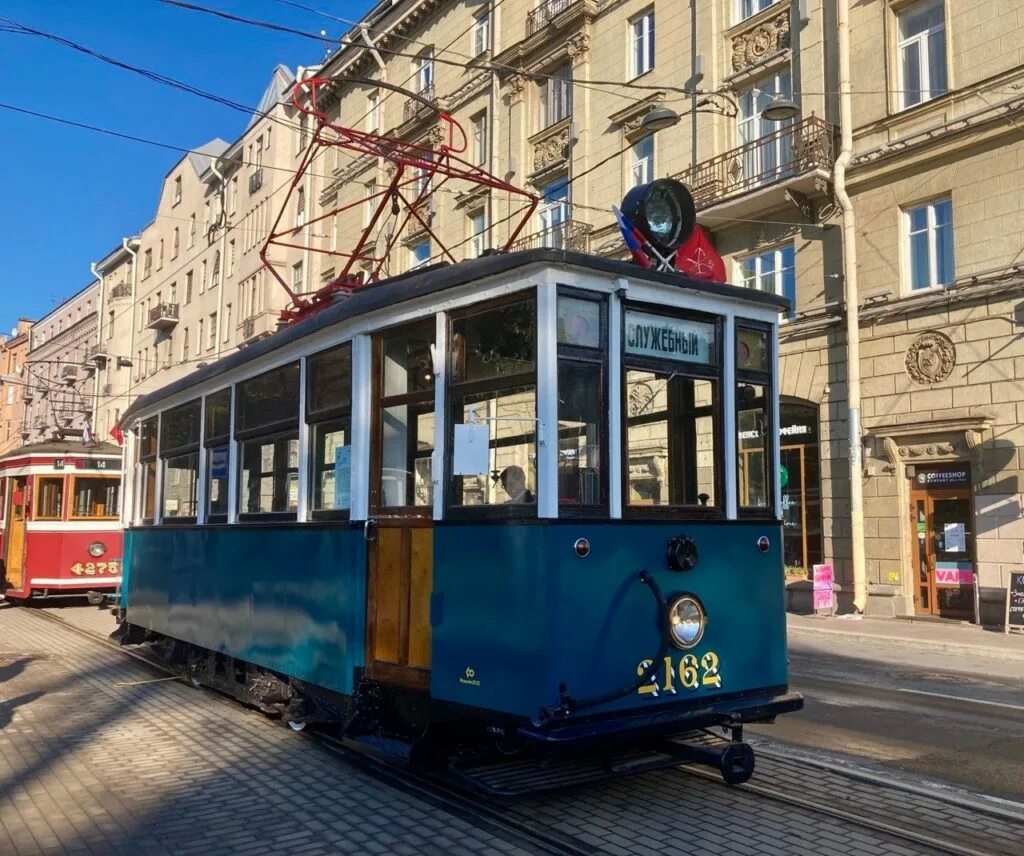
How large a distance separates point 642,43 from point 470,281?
20440mm

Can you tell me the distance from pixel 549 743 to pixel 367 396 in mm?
2486

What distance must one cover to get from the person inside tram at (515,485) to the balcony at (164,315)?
1751 inches

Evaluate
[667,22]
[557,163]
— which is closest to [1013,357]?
[667,22]

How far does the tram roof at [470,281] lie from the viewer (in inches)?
197

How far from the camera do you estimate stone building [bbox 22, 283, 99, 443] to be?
55156mm

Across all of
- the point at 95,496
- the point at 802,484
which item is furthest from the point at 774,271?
the point at 95,496

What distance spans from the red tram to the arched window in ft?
43.0

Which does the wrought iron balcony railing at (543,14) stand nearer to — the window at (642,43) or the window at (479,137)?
the window at (642,43)

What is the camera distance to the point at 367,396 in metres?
5.97

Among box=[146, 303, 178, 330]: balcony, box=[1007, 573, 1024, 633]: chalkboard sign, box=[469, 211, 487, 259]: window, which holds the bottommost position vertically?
box=[1007, 573, 1024, 633]: chalkboard sign

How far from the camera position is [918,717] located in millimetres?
8312

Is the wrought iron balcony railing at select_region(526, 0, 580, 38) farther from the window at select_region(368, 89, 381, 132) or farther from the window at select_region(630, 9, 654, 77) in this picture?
the window at select_region(368, 89, 381, 132)

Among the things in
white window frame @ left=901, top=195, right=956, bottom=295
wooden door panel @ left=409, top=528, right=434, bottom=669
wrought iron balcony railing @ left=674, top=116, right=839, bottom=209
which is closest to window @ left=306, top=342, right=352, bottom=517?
wooden door panel @ left=409, top=528, right=434, bottom=669

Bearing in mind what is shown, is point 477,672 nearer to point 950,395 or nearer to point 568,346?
point 568,346
